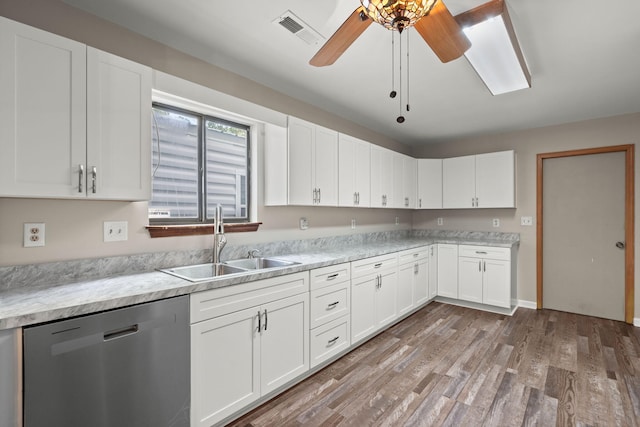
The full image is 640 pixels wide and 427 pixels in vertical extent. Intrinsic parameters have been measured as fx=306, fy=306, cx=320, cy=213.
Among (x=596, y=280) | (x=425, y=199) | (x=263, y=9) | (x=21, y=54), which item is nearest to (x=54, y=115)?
(x=21, y=54)

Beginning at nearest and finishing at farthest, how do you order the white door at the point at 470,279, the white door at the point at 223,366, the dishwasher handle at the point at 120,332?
the dishwasher handle at the point at 120,332
the white door at the point at 223,366
the white door at the point at 470,279

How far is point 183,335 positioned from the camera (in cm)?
162

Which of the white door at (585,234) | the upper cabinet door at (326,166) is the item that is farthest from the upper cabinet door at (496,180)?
the upper cabinet door at (326,166)

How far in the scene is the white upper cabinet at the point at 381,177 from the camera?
3.79m

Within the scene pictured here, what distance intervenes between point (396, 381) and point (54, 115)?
8.96 feet

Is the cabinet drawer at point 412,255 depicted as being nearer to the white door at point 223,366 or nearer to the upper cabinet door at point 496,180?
the upper cabinet door at point 496,180

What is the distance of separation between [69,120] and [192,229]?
100 centimetres

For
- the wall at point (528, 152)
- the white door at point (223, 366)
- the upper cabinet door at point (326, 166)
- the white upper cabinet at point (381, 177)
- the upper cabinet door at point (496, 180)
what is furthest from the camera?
the upper cabinet door at point (496, 180)

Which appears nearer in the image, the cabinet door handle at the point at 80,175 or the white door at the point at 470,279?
the cabinet door handle at the point at 80,175

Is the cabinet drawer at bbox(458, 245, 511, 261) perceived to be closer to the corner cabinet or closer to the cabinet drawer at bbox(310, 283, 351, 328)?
the cabinet drawer at bbox(310, 283, 351, 328)

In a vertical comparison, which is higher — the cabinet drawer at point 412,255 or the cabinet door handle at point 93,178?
the cabinet door handle at point 93,178

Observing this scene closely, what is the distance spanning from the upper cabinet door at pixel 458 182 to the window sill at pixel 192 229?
3181 millimetres

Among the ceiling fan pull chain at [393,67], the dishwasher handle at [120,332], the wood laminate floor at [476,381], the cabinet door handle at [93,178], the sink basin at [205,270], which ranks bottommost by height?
the wood laminate floor at [476,381]

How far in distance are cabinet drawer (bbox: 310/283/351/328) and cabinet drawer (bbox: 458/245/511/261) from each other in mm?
2188
